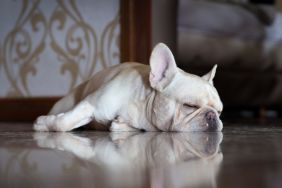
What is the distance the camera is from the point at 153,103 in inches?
46.7

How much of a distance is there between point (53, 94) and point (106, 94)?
3.18 ft

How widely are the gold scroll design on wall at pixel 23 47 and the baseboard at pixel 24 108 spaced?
1.2 inches

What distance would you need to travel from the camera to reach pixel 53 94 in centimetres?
216

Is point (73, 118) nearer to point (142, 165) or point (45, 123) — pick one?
point (45, 123)

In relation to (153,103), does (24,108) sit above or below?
below

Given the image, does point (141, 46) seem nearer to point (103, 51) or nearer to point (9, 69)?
point (103, 51)

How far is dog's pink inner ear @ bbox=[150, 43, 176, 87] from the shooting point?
119 centimetres

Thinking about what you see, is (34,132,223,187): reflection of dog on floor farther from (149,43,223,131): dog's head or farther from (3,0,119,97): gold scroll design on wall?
(3,0,119,97): gold scroll design on wall

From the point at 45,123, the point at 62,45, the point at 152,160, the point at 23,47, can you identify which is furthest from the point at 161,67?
the point at 23,47

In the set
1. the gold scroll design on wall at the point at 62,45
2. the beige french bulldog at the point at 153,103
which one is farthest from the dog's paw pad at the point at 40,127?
the gold scroll design on wall at the point at 62,45

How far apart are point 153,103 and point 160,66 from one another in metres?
0.08

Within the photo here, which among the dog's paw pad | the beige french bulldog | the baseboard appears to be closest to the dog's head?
the beige french bulldog

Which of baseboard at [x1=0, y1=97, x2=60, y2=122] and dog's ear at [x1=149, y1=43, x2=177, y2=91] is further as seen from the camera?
baseboard at [x1=0, y1=97, x2=60, y2=122]

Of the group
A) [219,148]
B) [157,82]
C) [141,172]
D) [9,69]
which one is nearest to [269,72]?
[9,69]
